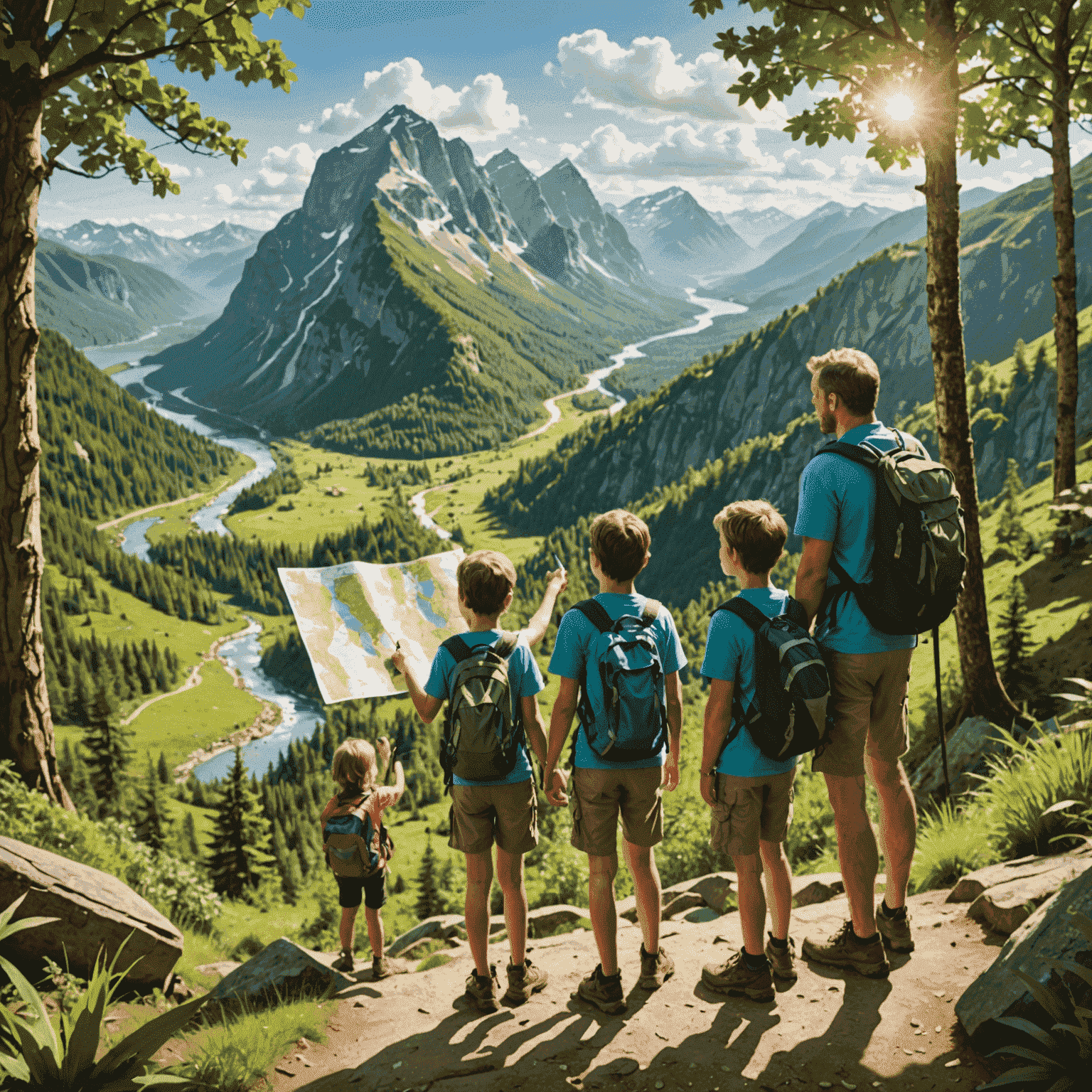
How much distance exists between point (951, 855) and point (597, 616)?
488 centimetres

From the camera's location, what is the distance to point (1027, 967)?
463 centimetres

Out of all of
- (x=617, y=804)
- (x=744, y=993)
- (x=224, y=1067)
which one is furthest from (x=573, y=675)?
(x=224, y=1067)

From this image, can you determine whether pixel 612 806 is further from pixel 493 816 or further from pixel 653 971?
pixel 653 971

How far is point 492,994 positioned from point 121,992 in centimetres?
354

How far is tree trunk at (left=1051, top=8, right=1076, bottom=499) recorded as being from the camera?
507 inches

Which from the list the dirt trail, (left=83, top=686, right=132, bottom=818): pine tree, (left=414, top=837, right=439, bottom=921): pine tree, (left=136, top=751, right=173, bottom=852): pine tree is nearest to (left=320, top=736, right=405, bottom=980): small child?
the dirt trail

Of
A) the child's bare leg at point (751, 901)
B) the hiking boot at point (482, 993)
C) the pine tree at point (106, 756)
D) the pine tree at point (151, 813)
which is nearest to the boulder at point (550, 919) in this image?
the hiking boot at point (482, 993)

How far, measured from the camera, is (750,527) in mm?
5332

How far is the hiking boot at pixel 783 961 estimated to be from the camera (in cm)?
575

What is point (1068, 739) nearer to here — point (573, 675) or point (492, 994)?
point (573, 675)

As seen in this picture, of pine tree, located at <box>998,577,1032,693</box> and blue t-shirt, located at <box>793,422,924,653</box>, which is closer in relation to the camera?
blue t-shirt, located at <box>793,422,924,653</box>

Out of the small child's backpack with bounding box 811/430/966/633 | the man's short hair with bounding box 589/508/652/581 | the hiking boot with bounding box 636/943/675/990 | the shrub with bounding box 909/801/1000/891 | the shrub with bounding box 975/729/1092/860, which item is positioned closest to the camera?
the small child's backpack with bounding box 811/430/966/633

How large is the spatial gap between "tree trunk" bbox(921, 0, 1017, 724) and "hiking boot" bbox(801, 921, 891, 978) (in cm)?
408

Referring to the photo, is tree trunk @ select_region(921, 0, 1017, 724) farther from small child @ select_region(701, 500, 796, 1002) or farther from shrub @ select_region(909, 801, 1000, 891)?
small child @ select_region(701, 500, 796, 1002)
